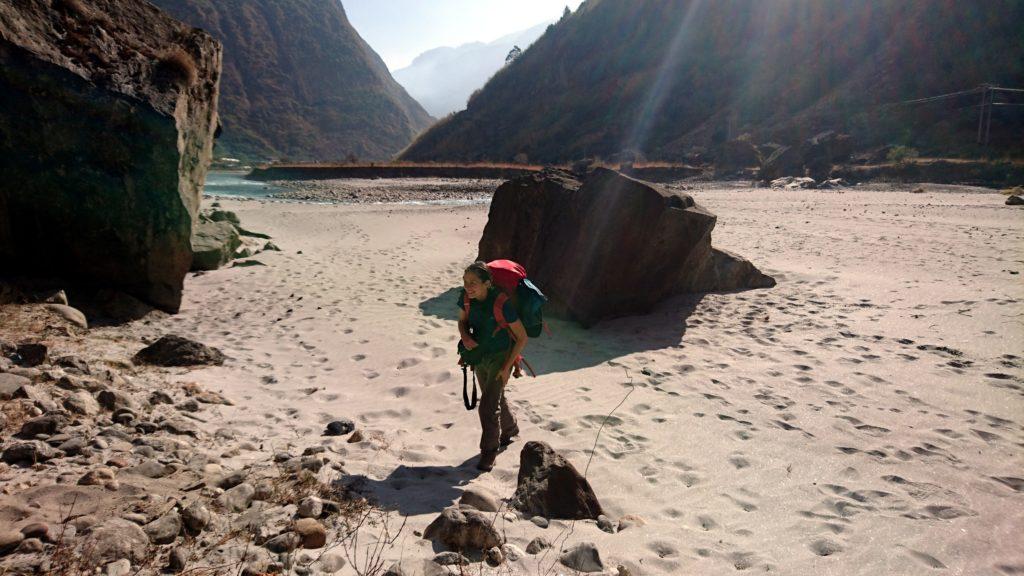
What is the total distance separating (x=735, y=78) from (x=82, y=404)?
47395mm

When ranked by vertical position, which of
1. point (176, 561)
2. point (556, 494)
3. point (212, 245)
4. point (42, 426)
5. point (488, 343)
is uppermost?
point (488, 343)

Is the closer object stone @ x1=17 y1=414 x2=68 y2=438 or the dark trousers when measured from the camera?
stone @ x1=17 y1=414 x2=68 y2=438

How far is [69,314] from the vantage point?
221 inches

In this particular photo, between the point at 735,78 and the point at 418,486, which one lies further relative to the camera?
the point at 735,78

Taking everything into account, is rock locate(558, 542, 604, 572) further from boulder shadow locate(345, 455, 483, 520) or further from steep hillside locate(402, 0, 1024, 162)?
steep hillside locate(402, 0, 1024, 162)

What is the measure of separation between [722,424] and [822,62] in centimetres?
4306

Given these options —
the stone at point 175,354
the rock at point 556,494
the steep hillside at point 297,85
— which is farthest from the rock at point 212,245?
the steep hillside at point 297,85

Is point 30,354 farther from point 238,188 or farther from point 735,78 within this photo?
point 735,78

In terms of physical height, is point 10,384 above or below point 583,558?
above

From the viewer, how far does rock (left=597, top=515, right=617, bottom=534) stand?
9.95 feet

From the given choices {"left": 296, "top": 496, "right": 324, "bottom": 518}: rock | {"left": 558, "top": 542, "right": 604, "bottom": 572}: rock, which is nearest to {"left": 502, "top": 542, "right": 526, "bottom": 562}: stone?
{"left": 558, "top": 542, "right": 604, "bottom": 572}: rock

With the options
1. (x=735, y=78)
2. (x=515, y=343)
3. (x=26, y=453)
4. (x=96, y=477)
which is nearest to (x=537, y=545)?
(x=515, y=343)

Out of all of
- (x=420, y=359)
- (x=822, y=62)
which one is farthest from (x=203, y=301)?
(x=822, y=62)

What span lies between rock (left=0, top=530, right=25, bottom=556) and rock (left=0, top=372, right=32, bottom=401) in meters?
1.63
